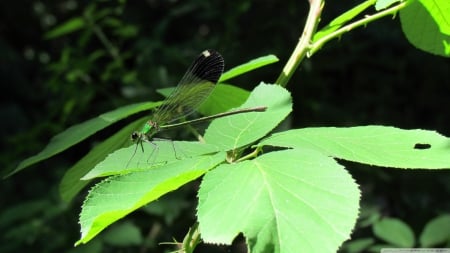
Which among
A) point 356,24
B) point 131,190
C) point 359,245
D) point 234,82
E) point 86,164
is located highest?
point 356,24

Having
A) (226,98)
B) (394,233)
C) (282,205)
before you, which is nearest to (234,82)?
(394,233)

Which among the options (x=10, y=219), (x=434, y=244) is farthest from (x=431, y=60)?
(x=10, y=219)

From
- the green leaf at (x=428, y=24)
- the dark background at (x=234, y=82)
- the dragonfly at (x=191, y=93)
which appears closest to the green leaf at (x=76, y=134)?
the dragonfly at (x=191, y=93)

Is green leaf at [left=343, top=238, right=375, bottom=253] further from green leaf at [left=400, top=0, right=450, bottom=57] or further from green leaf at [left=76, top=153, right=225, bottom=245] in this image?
green leaf at [left=76, top=153, right=225, bottom=245]

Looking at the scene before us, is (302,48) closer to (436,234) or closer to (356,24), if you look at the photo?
(356,24)

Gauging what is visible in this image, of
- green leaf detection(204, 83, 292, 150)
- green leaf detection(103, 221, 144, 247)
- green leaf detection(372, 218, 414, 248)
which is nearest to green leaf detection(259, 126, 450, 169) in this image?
green leaf detection(204, 83, 292, 150)

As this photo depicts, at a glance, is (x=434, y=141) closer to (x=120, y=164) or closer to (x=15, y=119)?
(x=120, y=164)
